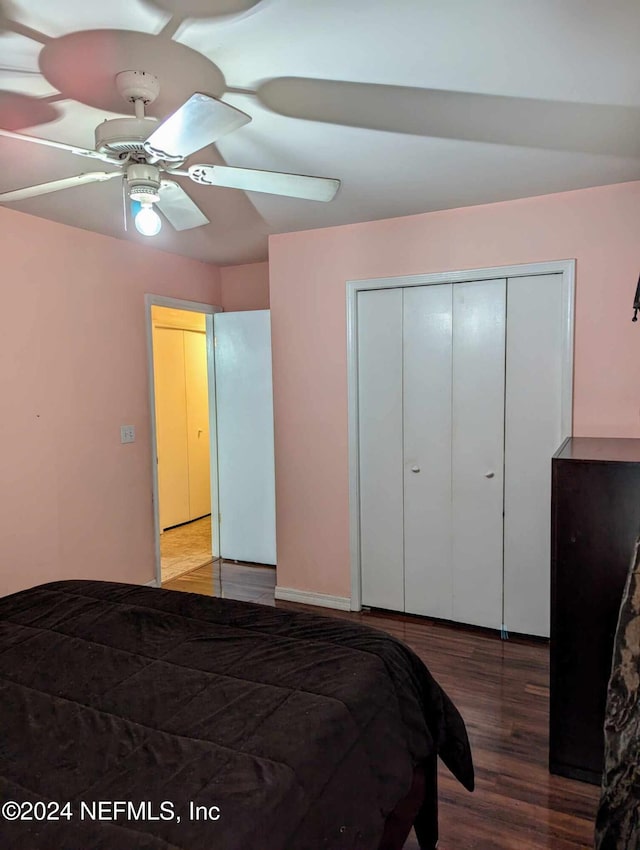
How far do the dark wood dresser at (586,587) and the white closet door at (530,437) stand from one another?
98 centimetres

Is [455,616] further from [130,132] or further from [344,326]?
[130,132]

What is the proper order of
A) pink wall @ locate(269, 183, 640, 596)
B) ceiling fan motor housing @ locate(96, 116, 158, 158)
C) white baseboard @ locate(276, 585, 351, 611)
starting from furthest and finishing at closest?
white baseboard @ locate(276, 585, 351, 611) < pink wall @ locate(269, 183, 640, 596) < ceiling fan motor housing @ locate(96, 116, 158, 158)

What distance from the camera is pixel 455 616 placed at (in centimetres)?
339

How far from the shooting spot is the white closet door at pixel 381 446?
344 centimetres

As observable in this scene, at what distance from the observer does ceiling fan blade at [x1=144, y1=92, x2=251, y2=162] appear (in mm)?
1344

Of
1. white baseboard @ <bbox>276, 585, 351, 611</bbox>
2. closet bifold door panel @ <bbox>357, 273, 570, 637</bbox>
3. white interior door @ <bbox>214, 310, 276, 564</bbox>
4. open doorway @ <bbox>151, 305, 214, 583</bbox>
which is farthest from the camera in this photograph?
open doorway @ <bbox>151, 305, 214, 583</bbox>

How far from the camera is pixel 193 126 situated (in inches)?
56.7

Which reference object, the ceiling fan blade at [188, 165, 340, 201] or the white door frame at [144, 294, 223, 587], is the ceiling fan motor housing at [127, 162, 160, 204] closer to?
the ceiling fan blade at [188, 165, 340, 201]

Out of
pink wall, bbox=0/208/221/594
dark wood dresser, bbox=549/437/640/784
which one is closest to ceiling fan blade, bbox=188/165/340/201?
dark wood dresser, bbox=549/437/640/784

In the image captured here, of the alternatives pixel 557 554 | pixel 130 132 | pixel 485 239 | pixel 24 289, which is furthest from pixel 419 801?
pixel 24 289

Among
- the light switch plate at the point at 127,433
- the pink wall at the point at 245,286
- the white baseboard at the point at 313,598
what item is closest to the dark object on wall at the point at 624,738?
the white baseboard at the point at 313,598

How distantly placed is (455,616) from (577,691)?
4.30 feet

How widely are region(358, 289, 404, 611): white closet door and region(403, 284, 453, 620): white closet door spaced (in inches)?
2.2

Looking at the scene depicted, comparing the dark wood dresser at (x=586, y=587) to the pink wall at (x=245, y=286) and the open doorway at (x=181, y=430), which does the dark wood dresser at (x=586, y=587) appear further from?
the open doorway at (x=181, y=430)
